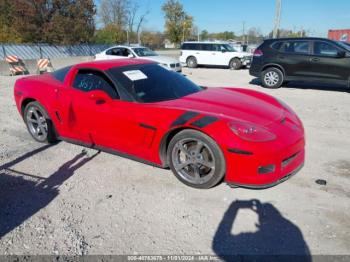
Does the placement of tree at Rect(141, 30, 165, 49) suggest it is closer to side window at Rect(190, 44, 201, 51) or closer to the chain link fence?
the chain link fence

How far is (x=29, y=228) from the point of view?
2.90m

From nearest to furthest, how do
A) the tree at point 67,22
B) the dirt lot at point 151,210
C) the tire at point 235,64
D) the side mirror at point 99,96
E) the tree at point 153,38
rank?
the dirt lot at point 151,210
the side mirror at point 99,96
the tire at point 235,64
the tree at point 67,22
the tree at point 153,38

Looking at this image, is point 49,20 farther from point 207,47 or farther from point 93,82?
point 93,82

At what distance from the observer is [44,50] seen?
916 inches

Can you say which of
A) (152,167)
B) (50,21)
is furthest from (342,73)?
(50,21)

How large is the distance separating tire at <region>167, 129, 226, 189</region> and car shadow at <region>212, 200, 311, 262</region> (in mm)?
470

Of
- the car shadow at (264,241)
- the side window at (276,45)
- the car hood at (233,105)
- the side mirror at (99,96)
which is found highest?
the side window at (276,45)

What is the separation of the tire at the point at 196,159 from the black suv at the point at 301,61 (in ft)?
25.5

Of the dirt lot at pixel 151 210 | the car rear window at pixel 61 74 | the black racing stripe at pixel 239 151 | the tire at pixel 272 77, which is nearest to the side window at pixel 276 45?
the tire at pixel 272 77

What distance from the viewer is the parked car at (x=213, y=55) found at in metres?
18.6

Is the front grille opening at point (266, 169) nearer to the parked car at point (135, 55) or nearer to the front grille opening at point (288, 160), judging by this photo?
the front grille opening at point (288, 160)

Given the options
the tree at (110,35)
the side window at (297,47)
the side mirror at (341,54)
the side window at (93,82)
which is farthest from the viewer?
the tree at (110,35)

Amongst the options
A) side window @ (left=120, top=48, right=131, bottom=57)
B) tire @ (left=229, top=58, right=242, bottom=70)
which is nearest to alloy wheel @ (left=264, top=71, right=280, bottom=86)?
side window @ (left=120, top=48, right=131, bottom=57)

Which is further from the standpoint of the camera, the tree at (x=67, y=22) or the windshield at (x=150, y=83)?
the tree at (x=67, y=22)
